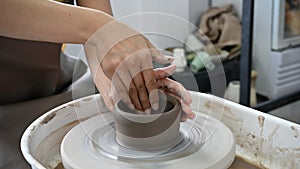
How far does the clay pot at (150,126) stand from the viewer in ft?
2.49

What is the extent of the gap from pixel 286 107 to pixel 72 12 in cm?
192

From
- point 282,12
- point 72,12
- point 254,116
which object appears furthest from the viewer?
point 282,12

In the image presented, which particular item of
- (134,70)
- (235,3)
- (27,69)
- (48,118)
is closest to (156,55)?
(134,70)

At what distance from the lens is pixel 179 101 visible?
81 cm

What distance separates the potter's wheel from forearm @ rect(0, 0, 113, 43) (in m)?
0.21

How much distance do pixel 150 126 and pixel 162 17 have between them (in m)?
0.26

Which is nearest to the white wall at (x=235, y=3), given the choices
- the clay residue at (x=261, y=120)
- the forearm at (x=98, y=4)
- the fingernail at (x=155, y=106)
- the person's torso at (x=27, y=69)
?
the forearm at (x=98, y=4)

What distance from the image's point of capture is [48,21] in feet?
2.37

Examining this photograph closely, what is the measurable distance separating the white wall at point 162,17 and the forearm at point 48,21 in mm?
93

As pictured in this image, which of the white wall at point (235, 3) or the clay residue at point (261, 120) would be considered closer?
the clay residue at point (261, 120)

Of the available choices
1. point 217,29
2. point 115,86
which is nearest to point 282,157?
point 115,86

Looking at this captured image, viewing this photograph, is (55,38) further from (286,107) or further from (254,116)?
(286,107)

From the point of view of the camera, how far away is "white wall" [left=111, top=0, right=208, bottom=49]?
852 millimetres

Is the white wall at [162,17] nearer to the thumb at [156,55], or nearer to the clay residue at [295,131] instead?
the thumb at [156,55]
